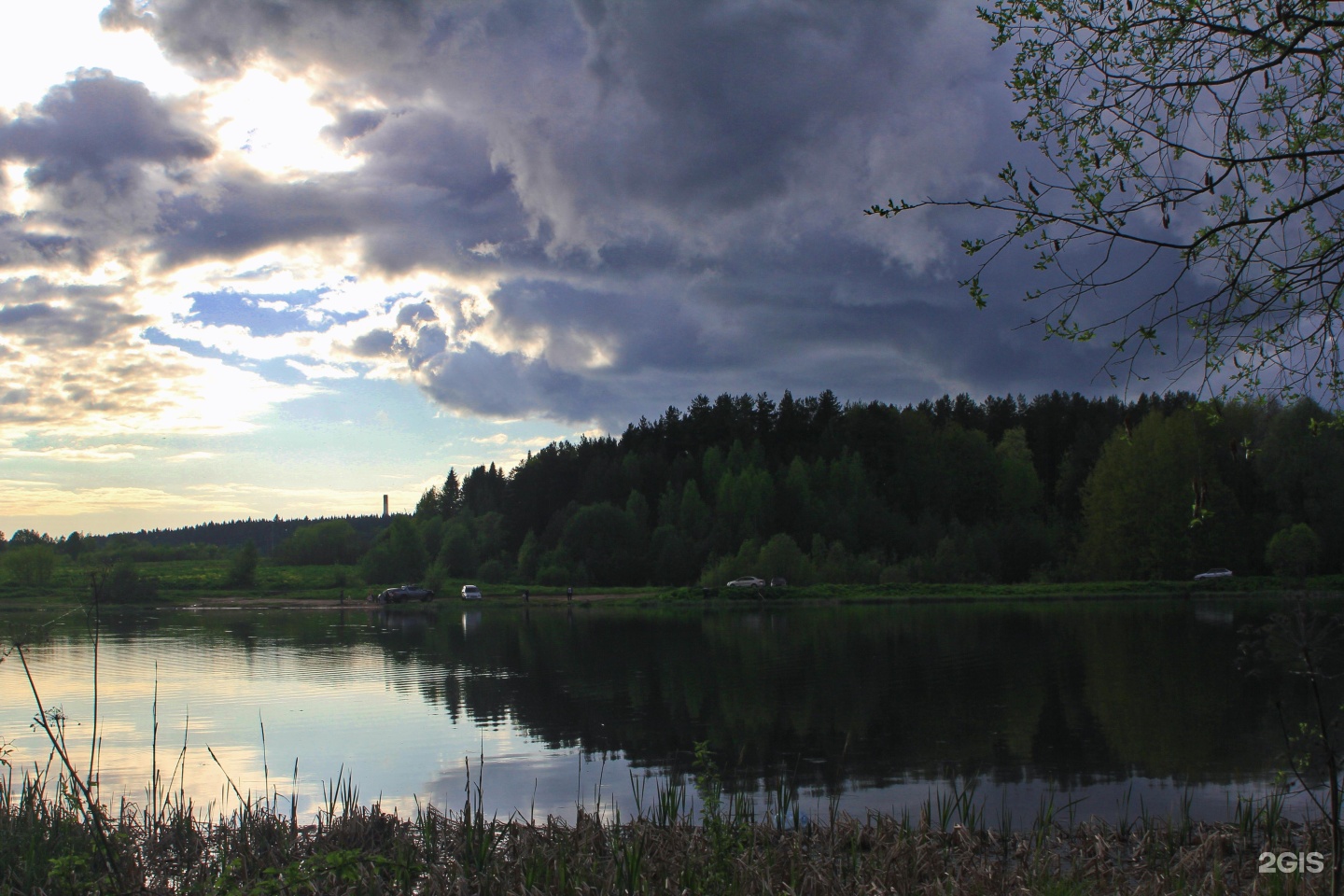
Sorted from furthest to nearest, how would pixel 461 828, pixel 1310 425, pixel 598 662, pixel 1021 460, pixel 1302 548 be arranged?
pixel 1021 460, pixel 1302 548, pixel 598 662, pixel 461 828, pixel 1310 425

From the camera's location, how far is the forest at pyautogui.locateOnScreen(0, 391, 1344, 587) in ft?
300

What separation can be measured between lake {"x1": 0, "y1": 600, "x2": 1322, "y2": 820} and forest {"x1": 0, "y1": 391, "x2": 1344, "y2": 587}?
4020 centimetres

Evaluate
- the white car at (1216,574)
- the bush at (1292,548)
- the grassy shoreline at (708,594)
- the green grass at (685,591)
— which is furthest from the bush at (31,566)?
the bush at (1292,548)

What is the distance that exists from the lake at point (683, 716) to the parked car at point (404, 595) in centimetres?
3900

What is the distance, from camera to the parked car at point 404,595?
91.7m

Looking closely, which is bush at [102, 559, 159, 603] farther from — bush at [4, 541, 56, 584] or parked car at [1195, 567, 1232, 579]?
parked car at [1195, 567, 1232, 579]

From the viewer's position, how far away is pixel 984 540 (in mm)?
100500

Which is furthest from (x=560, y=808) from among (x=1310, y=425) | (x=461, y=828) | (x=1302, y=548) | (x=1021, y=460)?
(x=1021, y=460)

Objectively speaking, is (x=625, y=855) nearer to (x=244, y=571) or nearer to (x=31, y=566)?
(x=244, y=571)

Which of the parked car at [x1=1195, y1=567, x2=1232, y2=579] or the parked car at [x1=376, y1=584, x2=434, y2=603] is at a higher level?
the parked car at [x1=1195, y1=567, x2=1232, y2=579]

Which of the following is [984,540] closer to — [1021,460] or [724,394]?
[1021,460]

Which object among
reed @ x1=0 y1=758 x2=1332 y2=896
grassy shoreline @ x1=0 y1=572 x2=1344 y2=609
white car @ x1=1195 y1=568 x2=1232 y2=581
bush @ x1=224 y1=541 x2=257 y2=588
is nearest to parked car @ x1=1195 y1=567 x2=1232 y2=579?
white car @ x1=1195 y1=568 x2=1232 y2=581

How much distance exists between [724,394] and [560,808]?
130 metres

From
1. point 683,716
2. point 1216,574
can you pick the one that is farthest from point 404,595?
point 1216,574
